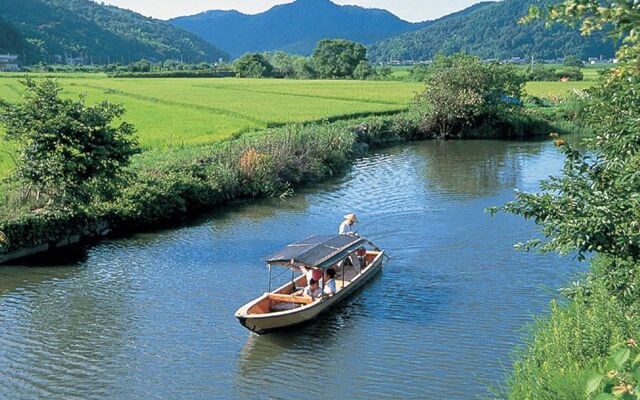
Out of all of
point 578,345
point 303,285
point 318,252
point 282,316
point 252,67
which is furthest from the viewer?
point 252,67

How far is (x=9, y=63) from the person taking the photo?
94.1 m

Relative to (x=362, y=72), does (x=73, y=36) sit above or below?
above

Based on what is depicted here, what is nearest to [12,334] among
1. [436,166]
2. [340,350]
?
[340,350]

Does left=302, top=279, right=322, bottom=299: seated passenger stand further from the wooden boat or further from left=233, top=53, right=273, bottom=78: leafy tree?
left=233, top=53, right=273, bottom=78: leafy tree

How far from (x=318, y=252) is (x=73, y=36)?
128m

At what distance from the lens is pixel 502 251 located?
18953mm

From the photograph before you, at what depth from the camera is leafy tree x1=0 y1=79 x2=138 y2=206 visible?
19.2m

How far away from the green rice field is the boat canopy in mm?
12628

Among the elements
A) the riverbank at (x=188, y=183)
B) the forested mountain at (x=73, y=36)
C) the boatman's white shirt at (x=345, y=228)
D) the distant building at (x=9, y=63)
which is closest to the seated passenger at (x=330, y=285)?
the boatman's white shirt at (x=345, y=228)

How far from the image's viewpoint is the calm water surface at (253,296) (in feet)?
38.7

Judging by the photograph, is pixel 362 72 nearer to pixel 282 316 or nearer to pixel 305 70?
pixel 305 70

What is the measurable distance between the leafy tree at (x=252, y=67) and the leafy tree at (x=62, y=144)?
77.3 metres

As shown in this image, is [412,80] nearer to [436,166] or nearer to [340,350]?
[436,166]

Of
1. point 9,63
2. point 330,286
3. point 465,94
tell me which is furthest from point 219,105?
point 9,63
